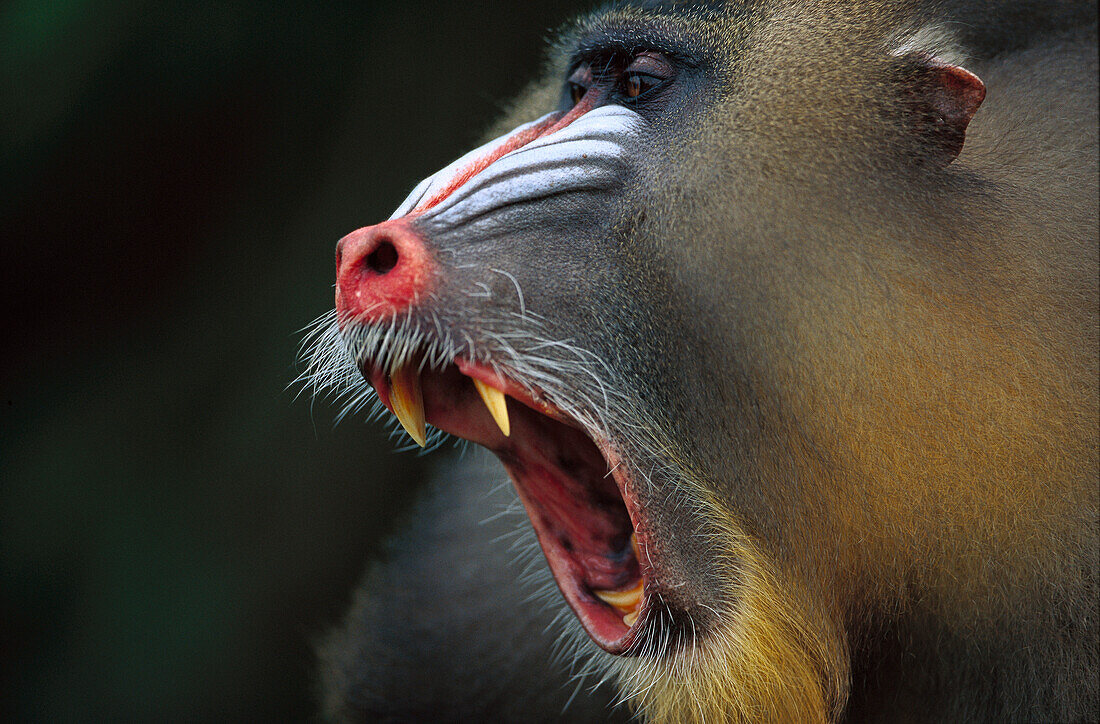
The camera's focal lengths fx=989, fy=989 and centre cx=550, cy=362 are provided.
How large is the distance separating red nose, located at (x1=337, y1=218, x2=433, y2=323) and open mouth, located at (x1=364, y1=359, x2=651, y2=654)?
6.6 inches

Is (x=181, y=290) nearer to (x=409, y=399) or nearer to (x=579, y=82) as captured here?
(x=409, y=399)

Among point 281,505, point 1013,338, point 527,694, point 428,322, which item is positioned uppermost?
point 428,322

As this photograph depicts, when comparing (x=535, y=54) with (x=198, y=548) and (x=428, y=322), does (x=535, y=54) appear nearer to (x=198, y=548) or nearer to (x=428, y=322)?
(x=428, y=322)

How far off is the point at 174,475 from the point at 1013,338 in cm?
218

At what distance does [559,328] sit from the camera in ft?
4.87

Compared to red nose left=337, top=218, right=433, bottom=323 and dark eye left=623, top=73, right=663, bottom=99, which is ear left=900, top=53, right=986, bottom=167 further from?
red nose left=337, top=218, right=433, bottom=323

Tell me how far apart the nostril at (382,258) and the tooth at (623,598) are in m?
0.74

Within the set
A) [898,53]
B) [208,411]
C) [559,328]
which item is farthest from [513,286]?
[208,411]

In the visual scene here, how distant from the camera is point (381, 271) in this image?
1522 mm

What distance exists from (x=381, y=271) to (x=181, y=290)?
135cm

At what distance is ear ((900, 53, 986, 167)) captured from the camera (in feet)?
4.62

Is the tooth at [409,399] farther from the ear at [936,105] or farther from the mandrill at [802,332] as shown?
the ear at [936,105]

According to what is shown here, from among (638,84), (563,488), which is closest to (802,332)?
(638,84)

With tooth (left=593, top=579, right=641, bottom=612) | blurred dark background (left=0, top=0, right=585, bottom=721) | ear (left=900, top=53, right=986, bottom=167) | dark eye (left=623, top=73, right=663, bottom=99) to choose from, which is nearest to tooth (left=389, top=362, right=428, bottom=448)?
tooth (left=593, top=579, right=641, bottom=612)
